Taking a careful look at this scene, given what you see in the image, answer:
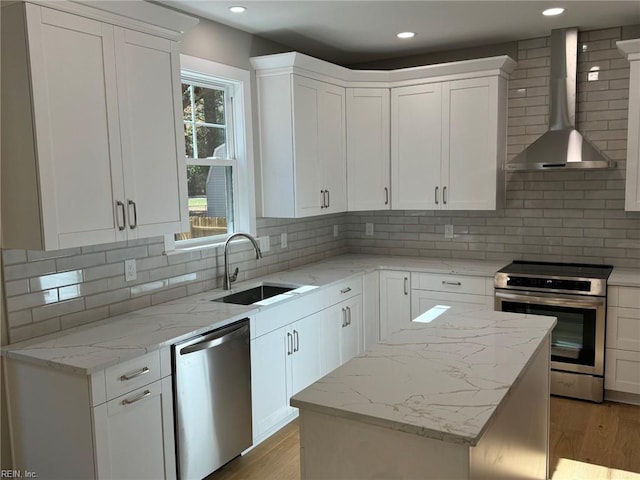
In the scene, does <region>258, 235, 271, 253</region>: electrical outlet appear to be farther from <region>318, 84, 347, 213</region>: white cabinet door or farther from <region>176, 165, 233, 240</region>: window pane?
<region>318, 84, 347, 213</region>: white cabinet door

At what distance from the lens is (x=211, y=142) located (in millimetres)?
3719

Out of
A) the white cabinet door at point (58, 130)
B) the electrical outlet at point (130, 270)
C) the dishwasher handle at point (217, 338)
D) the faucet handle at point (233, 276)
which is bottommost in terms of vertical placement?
the dishwasher handle at point (217, 338)

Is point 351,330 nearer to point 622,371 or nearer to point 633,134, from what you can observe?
point 622,371

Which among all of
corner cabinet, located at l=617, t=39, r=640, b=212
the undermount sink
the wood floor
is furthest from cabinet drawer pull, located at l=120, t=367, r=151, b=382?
corner cabinet, located at l=617, t=39, r=640, b=212

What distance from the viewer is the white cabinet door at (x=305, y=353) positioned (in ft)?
11.6

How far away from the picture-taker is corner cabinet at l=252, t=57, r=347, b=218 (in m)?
3.91

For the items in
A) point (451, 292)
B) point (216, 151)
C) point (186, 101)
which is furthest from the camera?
point (451, 292)

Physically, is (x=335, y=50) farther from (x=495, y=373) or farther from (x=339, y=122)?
(x=495, y=373)

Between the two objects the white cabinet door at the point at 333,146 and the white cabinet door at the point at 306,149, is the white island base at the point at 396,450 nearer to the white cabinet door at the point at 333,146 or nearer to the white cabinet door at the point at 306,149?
the white cabinet door at the point at 306,149

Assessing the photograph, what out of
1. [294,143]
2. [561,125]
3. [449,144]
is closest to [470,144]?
[449,144]

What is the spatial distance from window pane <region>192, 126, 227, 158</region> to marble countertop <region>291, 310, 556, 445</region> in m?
1.97

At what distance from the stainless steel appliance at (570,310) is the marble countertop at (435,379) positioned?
4.76 ft

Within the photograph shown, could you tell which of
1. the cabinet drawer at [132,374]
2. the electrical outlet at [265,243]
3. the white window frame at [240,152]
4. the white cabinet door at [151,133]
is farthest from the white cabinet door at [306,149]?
the cabinet drawer at [132,374]

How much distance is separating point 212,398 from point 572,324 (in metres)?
2.60
